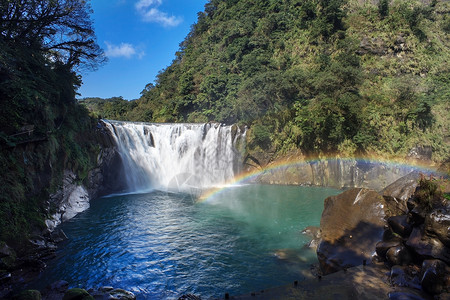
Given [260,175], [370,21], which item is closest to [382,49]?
[370,21]

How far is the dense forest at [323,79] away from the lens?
20.3m

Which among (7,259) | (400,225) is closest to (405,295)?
(400,225)

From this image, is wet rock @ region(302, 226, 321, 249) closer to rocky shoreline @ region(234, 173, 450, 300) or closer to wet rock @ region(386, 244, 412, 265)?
rocky shoreline @ region(234, 173, 450, 300)

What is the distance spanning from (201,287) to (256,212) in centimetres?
813

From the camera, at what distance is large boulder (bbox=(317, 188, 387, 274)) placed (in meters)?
6.35

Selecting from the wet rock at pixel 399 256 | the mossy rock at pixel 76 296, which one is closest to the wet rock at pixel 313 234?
the wet rock at pixel 399 256

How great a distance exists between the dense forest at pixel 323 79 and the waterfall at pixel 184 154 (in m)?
3.01

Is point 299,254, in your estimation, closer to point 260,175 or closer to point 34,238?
point 34,238

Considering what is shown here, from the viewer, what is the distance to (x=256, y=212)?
14430 millimetres

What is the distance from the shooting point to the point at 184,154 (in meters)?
25.1

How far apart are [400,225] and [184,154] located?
68.8ft

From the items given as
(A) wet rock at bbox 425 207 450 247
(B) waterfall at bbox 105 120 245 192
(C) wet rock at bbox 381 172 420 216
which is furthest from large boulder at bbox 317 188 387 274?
(B) waterfall at bbox 105 120 245 192

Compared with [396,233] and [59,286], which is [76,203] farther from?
[396,233]

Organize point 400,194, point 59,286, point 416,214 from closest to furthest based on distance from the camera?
point 416,214
point 59,286
point 400,194
